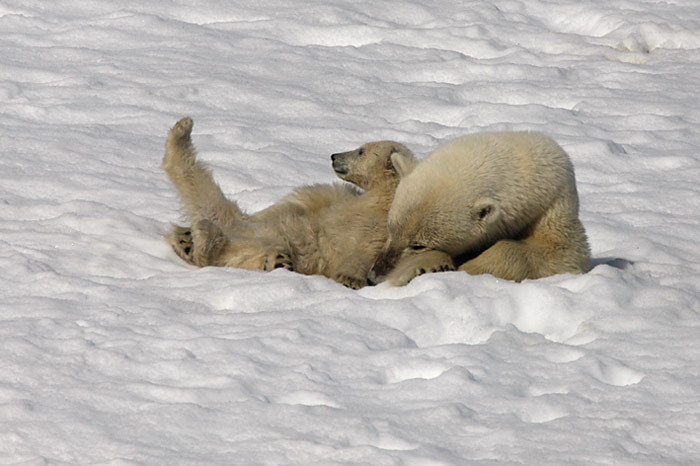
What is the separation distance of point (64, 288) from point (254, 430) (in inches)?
72.3

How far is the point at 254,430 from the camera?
385 cm

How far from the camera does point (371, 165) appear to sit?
611 centimetres

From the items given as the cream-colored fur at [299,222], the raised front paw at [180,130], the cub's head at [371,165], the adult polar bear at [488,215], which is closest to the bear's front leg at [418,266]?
the adult polar bear at [488,215]

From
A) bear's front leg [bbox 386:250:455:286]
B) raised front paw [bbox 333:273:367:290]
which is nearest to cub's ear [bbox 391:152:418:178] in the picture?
bear's front leg [bbox 386:250:455:286]

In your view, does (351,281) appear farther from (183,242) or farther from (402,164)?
(183,242)

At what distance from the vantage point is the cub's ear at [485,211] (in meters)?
5.37

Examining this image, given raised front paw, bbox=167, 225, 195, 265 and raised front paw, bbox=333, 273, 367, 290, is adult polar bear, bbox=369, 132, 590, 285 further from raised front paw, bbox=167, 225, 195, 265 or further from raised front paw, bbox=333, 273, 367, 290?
raised front paw, bbox=167, 225, 195, 265

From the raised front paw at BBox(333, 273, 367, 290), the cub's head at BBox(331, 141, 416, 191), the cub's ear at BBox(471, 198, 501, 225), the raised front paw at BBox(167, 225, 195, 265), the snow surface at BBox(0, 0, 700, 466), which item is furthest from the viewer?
the cub's head at BBox(331, 141, 416, 191)

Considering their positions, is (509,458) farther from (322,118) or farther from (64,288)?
(322,118)

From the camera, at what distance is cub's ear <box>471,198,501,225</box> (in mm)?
5367

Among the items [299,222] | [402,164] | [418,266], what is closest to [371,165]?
[402,164]

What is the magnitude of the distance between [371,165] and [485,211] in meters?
0.94

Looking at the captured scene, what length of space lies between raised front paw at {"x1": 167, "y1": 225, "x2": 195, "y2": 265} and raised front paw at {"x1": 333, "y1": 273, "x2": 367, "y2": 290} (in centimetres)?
88

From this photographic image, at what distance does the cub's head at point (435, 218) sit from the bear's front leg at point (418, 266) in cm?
2
